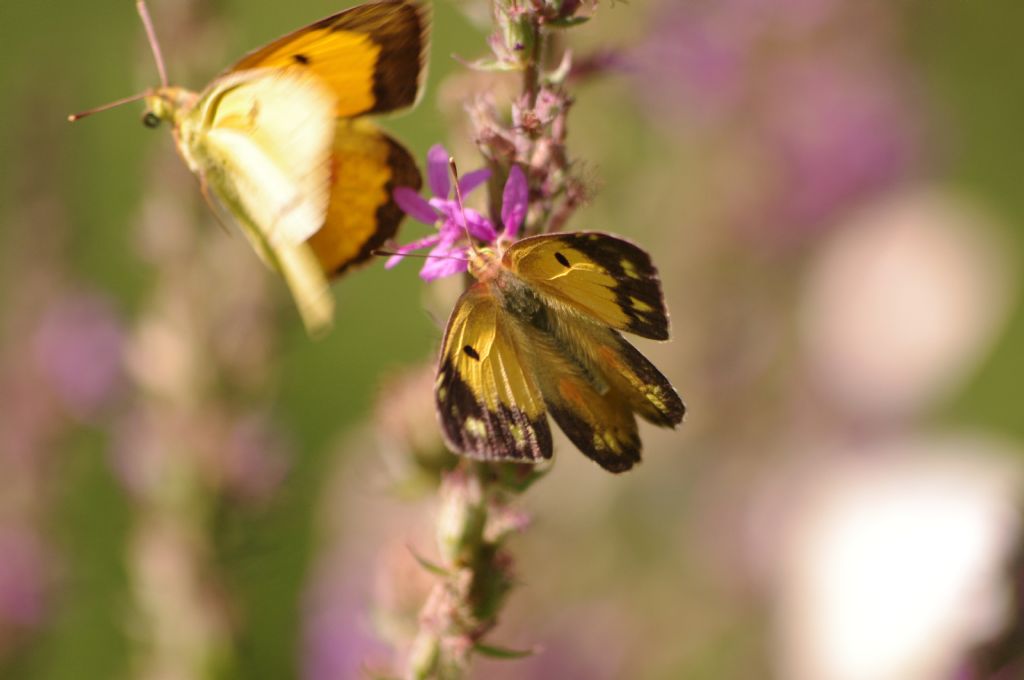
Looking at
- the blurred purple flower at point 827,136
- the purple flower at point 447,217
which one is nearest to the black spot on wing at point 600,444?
the purple flower at point 447,217

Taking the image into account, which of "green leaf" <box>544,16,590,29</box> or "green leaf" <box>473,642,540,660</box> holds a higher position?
"green leaf" <box>544,16,590,29</box>

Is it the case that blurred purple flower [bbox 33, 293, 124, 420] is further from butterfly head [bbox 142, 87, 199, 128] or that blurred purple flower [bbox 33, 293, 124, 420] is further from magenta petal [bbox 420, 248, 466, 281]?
magenta petal [bbox 420, 248, 466, 281]

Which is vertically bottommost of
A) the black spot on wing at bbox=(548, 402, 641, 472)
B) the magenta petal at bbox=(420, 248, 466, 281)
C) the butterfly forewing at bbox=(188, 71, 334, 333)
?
the black spot on wing at bbox=(548, 402, 641, 472)

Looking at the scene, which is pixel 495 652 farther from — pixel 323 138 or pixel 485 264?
pixel 323 138

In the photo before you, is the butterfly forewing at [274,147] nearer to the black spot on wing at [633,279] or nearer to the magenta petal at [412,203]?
the magenta petal at [412,203]

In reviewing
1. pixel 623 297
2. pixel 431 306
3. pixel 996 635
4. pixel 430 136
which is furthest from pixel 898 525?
pixel 430 136

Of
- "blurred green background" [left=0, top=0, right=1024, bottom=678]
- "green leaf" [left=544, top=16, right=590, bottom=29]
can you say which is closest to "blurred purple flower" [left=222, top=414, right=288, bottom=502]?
"blurred green background" [left=0, top=0, right=1024, bottom=678]
